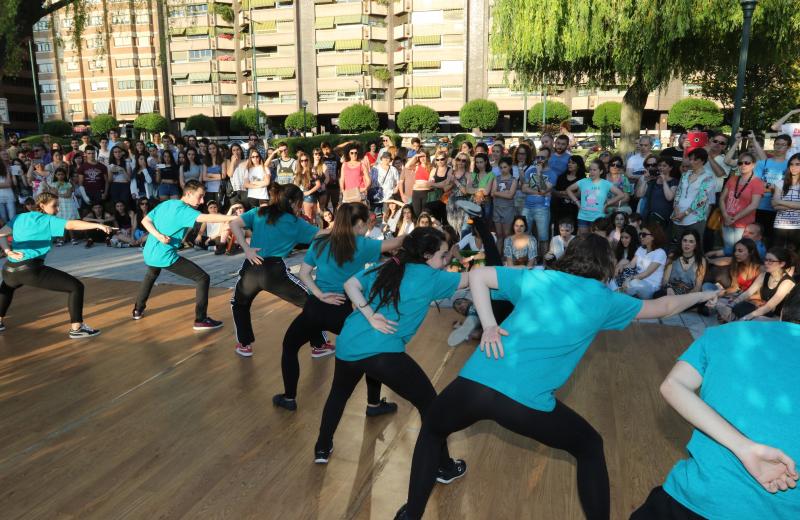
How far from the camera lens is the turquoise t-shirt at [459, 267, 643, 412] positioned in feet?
8.68

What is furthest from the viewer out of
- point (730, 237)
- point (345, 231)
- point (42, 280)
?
point (730, 237)

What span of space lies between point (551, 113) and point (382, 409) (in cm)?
4871

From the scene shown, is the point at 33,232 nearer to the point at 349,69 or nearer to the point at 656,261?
the point at 656,261

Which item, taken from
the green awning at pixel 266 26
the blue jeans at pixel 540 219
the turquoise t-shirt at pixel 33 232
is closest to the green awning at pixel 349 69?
the green awning at pixel 266 26

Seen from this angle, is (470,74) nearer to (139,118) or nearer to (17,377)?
(139,118)

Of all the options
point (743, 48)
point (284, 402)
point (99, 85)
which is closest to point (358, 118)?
point (99, 85)

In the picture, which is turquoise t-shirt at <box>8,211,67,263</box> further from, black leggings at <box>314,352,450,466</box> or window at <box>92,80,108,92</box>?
window at <box>92,80,108,92</box>

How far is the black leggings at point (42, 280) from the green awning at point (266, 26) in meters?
59.0

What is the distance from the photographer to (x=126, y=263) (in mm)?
10406

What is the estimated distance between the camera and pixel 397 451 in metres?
4.11

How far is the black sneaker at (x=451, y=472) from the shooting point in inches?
145

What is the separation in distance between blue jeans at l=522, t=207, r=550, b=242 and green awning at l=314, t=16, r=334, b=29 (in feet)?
178

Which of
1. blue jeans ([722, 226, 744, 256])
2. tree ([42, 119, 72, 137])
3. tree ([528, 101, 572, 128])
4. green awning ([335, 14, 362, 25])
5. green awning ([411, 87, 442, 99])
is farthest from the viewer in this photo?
tree ([42, 119, 72, 137])

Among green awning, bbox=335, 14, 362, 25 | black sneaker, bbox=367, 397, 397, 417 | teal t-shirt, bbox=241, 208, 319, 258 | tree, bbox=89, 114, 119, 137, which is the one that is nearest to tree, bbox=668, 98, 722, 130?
green awning, bbox=335, 14, 362, 25
